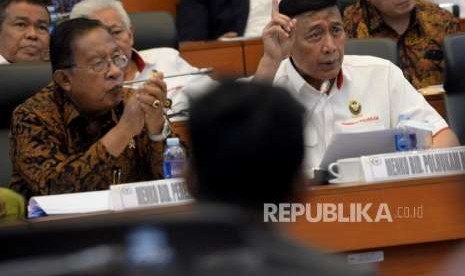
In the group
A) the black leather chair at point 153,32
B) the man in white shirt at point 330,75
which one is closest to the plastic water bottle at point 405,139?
the man in white shirt at point 330,75

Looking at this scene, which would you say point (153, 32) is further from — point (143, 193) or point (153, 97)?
point (143, 193)

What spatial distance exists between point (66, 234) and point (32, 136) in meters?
2.30

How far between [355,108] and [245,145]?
7.98 feet

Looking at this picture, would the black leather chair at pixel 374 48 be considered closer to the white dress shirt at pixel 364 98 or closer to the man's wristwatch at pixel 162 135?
the white dress shirt at pixel 364 98

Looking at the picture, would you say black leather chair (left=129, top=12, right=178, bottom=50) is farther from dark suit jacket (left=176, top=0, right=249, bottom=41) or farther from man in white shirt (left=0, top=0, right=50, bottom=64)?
dark suit jacket (left=176, top=0, right=249, bottom=41)

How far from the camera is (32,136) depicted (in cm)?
290

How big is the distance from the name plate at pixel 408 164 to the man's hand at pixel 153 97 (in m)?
0.62

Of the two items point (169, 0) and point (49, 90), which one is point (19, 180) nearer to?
point (49, 90)

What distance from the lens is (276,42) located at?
3.37m

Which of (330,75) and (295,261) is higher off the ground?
(295,261)

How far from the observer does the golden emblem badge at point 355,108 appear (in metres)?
3.31

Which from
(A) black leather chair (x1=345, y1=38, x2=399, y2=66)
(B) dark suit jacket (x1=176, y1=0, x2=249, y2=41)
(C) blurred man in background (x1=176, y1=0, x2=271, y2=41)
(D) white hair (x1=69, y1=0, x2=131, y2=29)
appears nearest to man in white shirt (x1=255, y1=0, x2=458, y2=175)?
(A) black leather chair (x1=345, y1=38, x2=399, y2=66)

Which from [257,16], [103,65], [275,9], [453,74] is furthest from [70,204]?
[257,16]

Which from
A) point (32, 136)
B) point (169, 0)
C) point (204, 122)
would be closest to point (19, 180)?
point (32, 136)
